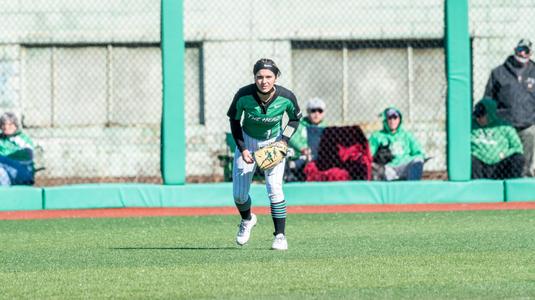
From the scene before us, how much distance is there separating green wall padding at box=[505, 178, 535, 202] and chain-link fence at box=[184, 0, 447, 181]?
3.97m

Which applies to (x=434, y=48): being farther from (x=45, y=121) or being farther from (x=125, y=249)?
(x=125, y=249)

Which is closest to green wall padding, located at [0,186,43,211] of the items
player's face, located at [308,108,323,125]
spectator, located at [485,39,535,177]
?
player's face, located at [308,108,323,125]

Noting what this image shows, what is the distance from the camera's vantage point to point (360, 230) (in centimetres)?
1280

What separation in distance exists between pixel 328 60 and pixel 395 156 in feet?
14.9

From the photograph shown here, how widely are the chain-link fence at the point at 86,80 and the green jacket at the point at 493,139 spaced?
217 inches

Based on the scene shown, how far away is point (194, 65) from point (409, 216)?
722cm

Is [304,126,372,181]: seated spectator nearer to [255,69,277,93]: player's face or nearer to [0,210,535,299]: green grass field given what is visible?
[0,210,535,299]: green grass field

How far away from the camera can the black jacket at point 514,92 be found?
17.3 meters

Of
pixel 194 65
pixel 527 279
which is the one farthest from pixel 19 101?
pixel 527 279

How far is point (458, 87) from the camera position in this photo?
54.2 feet

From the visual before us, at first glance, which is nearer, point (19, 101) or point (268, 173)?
point (268, 173)

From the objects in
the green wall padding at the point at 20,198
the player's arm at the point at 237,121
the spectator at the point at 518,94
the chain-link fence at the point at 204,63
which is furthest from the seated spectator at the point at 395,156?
the player's arm at the point at 237,121

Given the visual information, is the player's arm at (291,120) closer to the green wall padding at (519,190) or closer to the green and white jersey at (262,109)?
the green and white jersey at (262,109)

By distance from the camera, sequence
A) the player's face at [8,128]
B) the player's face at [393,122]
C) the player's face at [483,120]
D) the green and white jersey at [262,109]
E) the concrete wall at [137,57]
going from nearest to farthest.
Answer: the green and white jersey at [262,109] → the player's face at [8,128] → the player's face at [483,120] → the player's face at [393,122] → the concrete wall at [137,57]
